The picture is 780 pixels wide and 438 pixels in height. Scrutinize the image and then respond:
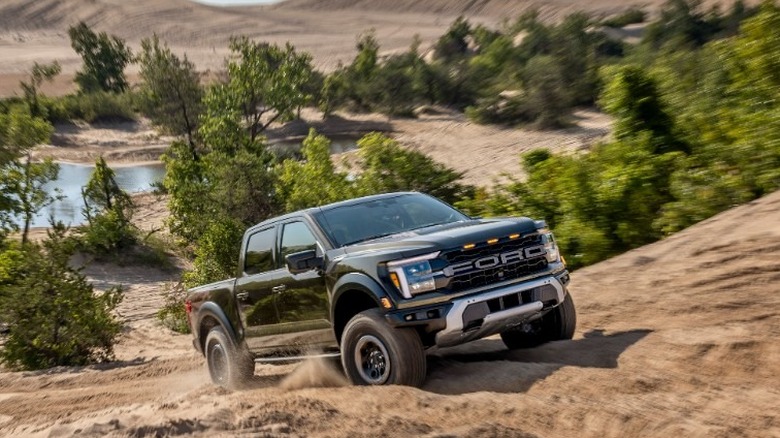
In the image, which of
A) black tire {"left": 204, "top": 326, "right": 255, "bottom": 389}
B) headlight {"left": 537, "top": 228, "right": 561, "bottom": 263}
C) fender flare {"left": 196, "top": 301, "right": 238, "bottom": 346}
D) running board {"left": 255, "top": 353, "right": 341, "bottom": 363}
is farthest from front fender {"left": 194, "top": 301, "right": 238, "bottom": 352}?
headlight {"left": 537, "top": 228, "right": 561, "bottom": 263}

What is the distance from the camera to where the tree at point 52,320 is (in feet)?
52.4

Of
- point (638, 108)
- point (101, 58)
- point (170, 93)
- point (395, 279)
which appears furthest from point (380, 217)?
point (101, 58)

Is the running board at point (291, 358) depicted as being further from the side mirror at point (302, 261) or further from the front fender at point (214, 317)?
the side mirror at point (302, 261)

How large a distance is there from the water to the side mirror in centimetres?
3691

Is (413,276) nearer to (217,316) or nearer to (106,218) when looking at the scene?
(217,316)

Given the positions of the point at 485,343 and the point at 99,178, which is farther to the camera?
the point at 99,178

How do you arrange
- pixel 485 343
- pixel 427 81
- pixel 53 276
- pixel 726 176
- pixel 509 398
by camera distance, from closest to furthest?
pixel 509 398, pixel 485 343, pixel 726 176, pixel 53 276, pixel 427 81

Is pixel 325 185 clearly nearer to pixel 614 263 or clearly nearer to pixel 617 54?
pixel 614 263

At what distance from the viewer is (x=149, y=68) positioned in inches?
1706

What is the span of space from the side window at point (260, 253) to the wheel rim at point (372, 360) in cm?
168

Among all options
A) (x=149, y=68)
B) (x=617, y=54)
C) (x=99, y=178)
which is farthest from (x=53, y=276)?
(x=617, y=54)

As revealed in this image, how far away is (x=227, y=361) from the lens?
10.7 metres

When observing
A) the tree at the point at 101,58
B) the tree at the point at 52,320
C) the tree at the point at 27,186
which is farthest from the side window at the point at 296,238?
the tree at the point at 101,58

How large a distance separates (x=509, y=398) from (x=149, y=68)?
3839 centimetres
